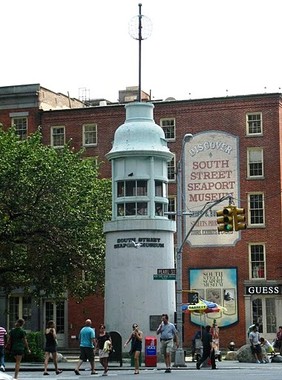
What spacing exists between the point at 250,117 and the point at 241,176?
3.85 metres

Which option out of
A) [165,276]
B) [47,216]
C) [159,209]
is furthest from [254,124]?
[165,276]

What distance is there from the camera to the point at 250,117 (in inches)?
2447

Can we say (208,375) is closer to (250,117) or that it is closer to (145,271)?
(145,271)

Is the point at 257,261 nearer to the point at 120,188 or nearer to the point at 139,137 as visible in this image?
the point at 120,188

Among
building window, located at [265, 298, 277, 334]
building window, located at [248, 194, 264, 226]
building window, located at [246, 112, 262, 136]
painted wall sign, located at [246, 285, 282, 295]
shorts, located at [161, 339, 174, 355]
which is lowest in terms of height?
shorts, located at [161, 339, 174, 355]

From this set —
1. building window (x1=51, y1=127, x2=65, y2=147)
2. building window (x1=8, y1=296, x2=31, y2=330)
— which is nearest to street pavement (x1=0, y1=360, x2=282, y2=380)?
building window (x1=8, y1=296, x2=31, y2=330)

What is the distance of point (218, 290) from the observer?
60.7 m

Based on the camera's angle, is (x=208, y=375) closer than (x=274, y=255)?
Yes

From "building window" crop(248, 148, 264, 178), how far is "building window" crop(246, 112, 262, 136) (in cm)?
114

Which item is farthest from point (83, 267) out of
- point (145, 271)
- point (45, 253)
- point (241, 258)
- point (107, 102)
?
point (107, 102)

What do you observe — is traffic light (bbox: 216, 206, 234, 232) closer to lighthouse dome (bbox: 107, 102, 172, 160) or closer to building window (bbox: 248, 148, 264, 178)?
lighthouse dome (bbox: 107, 102, 172, 160)

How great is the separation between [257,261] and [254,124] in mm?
8626

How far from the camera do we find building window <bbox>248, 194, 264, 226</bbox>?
60.8 m

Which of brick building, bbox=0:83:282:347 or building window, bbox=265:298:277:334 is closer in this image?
building window, bbox=265:298:277:334
